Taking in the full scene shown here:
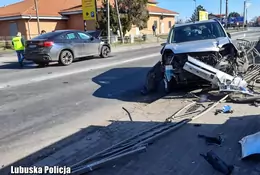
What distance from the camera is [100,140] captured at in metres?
4.96

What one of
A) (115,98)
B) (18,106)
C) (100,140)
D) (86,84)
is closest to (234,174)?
(100,140)

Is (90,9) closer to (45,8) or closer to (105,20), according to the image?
(105,20)

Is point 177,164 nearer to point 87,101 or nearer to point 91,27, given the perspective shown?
point 87,101

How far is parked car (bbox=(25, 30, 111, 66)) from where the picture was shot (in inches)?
600

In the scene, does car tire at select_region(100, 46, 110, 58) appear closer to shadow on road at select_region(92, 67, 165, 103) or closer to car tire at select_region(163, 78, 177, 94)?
shadow on road at select_region(92, 67, 165, 103)

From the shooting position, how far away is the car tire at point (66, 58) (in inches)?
618

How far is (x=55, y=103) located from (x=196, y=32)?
14.7ft

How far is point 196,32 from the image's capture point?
880 centimetres

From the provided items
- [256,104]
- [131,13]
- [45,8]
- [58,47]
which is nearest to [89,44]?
[58,47]

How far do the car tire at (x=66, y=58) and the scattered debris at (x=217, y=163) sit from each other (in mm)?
12718

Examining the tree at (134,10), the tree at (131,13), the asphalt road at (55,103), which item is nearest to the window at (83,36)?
the asphalt road at (55,103)

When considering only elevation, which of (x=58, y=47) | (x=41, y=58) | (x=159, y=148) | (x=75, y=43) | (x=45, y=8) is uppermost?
(x=45, y=8)

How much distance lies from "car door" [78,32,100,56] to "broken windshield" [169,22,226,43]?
9.00 m

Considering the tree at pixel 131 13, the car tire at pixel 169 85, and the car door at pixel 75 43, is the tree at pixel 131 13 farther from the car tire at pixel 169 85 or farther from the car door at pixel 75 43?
the car tire at pixel 169 85
